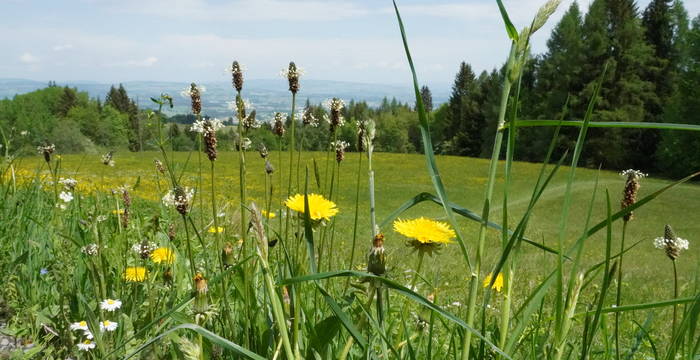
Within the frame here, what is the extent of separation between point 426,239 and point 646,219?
17.4 metres

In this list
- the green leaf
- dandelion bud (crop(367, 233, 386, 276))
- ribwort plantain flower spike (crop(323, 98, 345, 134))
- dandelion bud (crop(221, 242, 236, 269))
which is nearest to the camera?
the green leaf

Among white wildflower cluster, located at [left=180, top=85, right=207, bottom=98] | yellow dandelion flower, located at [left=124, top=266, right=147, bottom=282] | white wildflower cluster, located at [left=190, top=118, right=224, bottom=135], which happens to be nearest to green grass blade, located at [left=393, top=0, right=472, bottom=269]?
white wildflower cluster, located at [left=190, top=118, right=224, bottom=135]

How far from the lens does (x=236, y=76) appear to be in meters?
1.51

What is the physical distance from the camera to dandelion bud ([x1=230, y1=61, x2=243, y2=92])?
1.50 meters

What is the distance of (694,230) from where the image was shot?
49.9ft

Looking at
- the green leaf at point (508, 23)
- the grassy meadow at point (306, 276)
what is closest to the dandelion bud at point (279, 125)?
the grassy meadow at point (306, 276)

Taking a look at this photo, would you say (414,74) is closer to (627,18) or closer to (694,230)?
(694,230)

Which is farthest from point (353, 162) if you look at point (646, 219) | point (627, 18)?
point (627, 18)

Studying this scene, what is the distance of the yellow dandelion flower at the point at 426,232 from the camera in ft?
3.89

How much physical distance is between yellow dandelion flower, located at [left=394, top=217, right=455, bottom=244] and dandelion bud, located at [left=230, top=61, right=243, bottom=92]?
59cm

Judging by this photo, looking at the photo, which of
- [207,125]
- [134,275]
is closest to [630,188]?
[207,125]

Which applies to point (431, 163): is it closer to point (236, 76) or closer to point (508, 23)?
point (508, 23)

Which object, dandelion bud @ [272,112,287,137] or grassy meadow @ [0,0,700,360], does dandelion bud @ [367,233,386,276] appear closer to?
grassy meadow @ [0,0,700,360]

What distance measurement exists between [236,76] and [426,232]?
685mm
